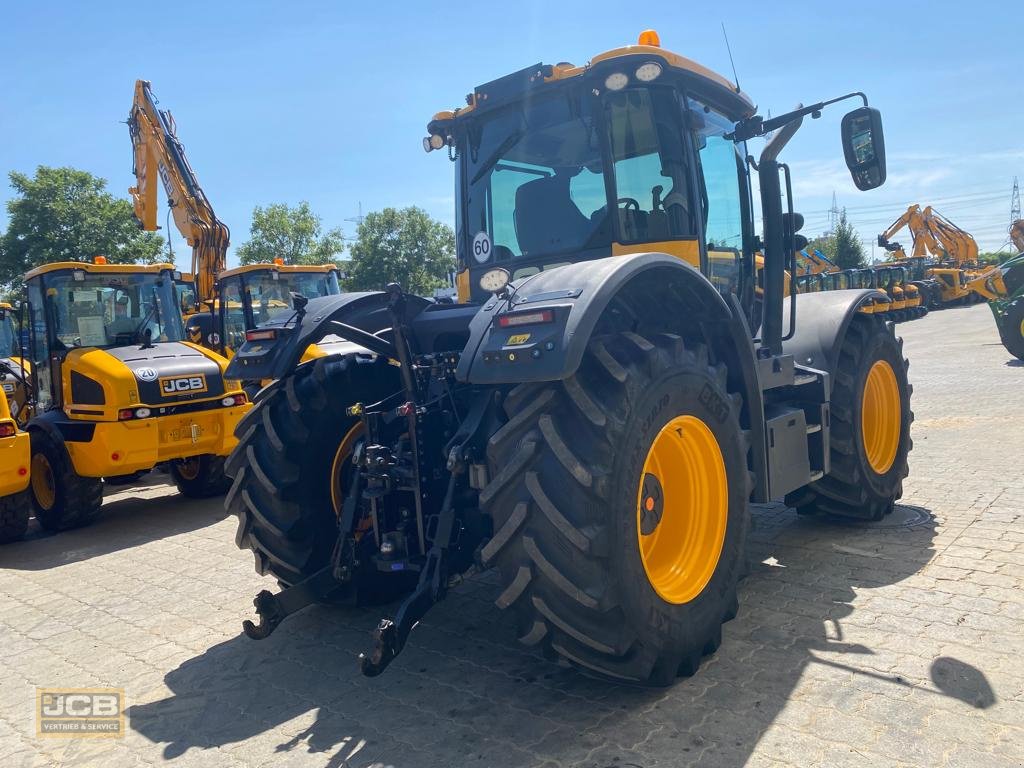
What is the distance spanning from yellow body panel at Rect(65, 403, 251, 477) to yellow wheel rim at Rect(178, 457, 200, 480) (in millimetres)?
645

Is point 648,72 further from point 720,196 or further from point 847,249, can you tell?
point 847,249

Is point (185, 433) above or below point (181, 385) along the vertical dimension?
below

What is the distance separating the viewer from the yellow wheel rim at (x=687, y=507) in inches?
133

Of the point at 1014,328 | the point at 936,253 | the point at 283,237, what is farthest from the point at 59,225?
the point at 936,253

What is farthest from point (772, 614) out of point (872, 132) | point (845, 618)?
point (872, 132)

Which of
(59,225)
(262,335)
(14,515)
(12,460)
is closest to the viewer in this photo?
(262,335)

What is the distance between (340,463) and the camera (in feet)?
13.5

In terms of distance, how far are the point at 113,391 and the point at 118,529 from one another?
1.26 meters

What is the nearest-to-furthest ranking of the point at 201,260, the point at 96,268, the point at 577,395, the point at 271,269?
the point at 577,395
the point at 96,268
the point at 271,269
the point at 201,260

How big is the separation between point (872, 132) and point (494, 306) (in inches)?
95.7

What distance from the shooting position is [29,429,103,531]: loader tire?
7.03 metres

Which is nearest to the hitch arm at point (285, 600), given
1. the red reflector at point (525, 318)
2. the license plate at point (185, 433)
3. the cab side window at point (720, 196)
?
the red reflector at point (525, 318)

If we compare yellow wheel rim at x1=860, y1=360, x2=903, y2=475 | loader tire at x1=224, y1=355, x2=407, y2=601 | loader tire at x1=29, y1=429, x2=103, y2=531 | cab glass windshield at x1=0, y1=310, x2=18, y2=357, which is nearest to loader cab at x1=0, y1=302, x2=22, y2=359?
cab glass windshield at x1=0, y1=310, x2=18, y2=357

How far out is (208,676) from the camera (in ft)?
12.0
